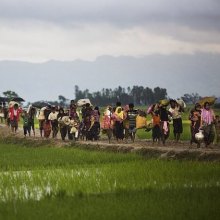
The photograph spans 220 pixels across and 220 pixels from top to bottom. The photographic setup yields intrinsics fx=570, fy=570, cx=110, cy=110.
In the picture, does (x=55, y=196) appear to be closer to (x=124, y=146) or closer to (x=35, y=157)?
(x=35, y=157)

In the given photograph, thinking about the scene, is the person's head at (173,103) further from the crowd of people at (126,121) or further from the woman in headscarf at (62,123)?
the woman in headscarf at (62,123)

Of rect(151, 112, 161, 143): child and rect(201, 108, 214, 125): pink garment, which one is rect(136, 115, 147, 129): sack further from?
rect(201, 108, 214, 125): pink garment

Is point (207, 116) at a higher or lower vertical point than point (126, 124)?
higher

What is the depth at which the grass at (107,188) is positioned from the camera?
7301 millimetres

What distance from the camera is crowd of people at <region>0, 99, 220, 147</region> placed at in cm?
1559

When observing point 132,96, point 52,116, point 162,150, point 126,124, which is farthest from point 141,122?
point 132,96

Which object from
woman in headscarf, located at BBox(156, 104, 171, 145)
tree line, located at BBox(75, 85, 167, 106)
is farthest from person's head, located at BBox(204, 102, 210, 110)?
tree line, located at BBox(75, 85, 167, 106)

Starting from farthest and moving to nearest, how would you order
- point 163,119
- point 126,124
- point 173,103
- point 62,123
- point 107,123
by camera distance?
point 62,123 < point 107,123 < point 126,124 < point 173,103 < point 163,119

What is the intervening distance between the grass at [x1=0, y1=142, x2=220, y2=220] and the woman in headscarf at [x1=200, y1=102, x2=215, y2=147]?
1.94 meters

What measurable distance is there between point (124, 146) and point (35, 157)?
2651 mm

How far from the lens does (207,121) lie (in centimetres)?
1486

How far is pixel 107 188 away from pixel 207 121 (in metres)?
6.07

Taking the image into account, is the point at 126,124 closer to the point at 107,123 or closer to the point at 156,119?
the point at 107,123

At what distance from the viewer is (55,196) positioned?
8656 millimetres
